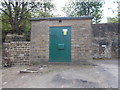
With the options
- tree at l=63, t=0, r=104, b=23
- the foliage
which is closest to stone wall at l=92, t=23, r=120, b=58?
tree at l=63, t=0, r=104, b=23

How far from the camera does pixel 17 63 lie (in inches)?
258

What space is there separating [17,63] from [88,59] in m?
3.78

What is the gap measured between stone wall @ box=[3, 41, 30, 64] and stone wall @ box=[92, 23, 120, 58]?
5384mm

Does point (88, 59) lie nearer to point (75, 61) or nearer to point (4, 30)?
point (75, 61)

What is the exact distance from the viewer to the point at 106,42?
934 centimetres

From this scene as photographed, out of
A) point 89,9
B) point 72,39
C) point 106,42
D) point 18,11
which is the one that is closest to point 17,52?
point 72,39

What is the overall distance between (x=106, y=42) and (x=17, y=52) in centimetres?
654

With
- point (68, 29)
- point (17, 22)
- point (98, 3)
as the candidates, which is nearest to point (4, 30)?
point (17, 22)

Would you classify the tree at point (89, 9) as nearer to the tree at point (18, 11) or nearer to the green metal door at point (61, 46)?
the tree at point (18, 11)

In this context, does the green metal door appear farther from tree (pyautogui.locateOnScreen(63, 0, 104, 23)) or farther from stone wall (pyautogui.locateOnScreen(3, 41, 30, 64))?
tree (pyautogui.locateOnScreen(63, 0, 104, 23))

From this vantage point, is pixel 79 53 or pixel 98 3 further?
pixel 98 3

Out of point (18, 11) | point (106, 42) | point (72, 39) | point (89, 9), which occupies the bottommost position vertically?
point (106, 42)

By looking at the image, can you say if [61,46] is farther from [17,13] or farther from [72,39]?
[17,13]

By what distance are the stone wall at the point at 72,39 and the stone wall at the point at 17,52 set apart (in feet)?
1.08
